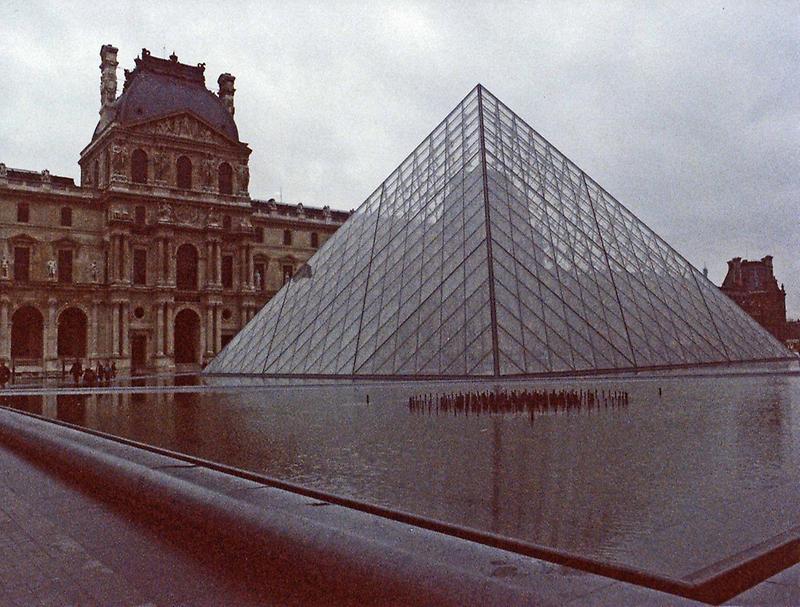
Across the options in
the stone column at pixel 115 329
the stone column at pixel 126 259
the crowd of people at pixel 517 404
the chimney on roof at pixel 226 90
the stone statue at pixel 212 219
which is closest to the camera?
the crowd of people at pixel 517 404

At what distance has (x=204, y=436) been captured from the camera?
9.02 meters

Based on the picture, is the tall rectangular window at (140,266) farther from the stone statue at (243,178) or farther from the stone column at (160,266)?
the stone statue at (243,178)

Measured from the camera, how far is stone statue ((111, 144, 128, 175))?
45625 millimetres

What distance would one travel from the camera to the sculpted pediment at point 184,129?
47.4 meters

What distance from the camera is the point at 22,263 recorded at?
143 ft

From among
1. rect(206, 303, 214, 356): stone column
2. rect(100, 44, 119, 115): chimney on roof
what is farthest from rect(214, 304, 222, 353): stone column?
rect(100, 44, 119, 115): chimney on roof

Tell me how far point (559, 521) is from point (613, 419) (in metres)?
6.14

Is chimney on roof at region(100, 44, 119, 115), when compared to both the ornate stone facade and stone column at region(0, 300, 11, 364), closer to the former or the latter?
stone column at region(0, 300, 11, 364)

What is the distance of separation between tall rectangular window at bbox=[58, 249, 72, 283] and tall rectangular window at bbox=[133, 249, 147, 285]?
3.95 meters

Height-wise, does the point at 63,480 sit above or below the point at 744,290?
below

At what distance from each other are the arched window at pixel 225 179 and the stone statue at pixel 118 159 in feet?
22.8

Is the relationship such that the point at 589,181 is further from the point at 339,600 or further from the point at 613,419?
the point at 339,600

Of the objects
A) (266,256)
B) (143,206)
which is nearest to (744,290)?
(266,256)

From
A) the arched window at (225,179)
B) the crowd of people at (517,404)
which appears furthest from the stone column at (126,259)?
the crowd of people at (517,404)
